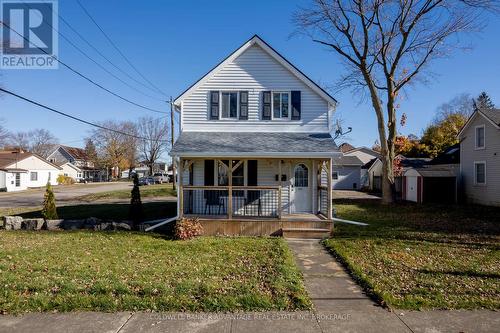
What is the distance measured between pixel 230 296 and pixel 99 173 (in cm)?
8266

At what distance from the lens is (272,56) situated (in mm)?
14570

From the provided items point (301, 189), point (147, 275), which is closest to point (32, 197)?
point (301, 189)

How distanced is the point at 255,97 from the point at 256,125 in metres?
1.18

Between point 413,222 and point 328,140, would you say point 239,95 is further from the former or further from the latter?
point 413,222

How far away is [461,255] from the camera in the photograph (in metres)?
8.84

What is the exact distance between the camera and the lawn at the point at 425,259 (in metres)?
5.82

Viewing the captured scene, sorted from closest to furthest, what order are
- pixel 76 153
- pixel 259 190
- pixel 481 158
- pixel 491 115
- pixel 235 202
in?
pixel 259 190, pixel 235 202, pixel 491 115, pixel 481 158, pixel 76 153

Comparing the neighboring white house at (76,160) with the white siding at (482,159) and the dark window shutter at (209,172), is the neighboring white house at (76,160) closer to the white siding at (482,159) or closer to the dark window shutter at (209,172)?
the dark window shutter at (209,172)

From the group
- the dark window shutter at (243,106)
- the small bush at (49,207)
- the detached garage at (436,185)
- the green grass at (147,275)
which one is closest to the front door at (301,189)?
the dark window shutter at (243,106)

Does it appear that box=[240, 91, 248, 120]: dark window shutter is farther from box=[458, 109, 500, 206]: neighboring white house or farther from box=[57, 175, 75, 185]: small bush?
box=[57, 175, 75, 185]: small bush

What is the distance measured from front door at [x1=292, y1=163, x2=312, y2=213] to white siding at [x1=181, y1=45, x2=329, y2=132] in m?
1.69

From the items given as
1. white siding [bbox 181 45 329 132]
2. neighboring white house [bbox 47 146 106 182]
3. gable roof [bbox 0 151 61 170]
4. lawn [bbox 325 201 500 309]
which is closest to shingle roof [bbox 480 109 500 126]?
lawn [bbox 325 201 500 309]

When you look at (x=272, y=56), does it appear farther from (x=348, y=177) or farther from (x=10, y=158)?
(x=10, y=158)

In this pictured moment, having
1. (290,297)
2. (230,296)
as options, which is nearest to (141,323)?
(230,296)
